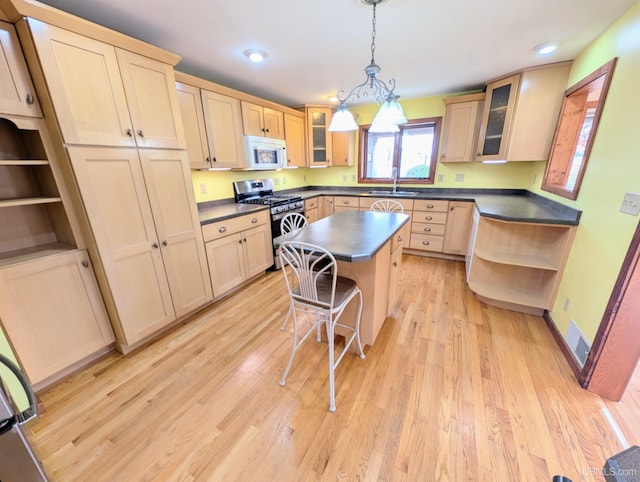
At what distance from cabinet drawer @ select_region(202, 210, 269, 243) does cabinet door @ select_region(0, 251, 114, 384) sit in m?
0.89

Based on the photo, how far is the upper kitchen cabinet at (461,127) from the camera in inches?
125

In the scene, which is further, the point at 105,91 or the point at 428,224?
the point at 428,224

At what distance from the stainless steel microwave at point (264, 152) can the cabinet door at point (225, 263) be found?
0.99 meters

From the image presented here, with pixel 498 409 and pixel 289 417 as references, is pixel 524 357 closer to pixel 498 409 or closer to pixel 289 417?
pixel 498 409

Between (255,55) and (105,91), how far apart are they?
1.20 m

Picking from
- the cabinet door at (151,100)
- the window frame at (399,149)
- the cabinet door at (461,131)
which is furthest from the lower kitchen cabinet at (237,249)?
the cabinet door at (461,131)

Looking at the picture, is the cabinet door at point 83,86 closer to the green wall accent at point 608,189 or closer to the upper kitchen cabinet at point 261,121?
the upper kitchen cabinet at point 261,121

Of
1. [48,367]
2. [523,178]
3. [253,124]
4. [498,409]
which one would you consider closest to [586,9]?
[523,178]

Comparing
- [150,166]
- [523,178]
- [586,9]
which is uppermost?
[586,9]

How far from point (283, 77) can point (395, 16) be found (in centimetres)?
144

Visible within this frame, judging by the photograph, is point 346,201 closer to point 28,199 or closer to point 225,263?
point 225,263

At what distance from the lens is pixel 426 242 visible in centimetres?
369

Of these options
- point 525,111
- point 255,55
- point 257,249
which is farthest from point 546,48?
point 257,249

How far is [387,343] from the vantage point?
6.44 ft
